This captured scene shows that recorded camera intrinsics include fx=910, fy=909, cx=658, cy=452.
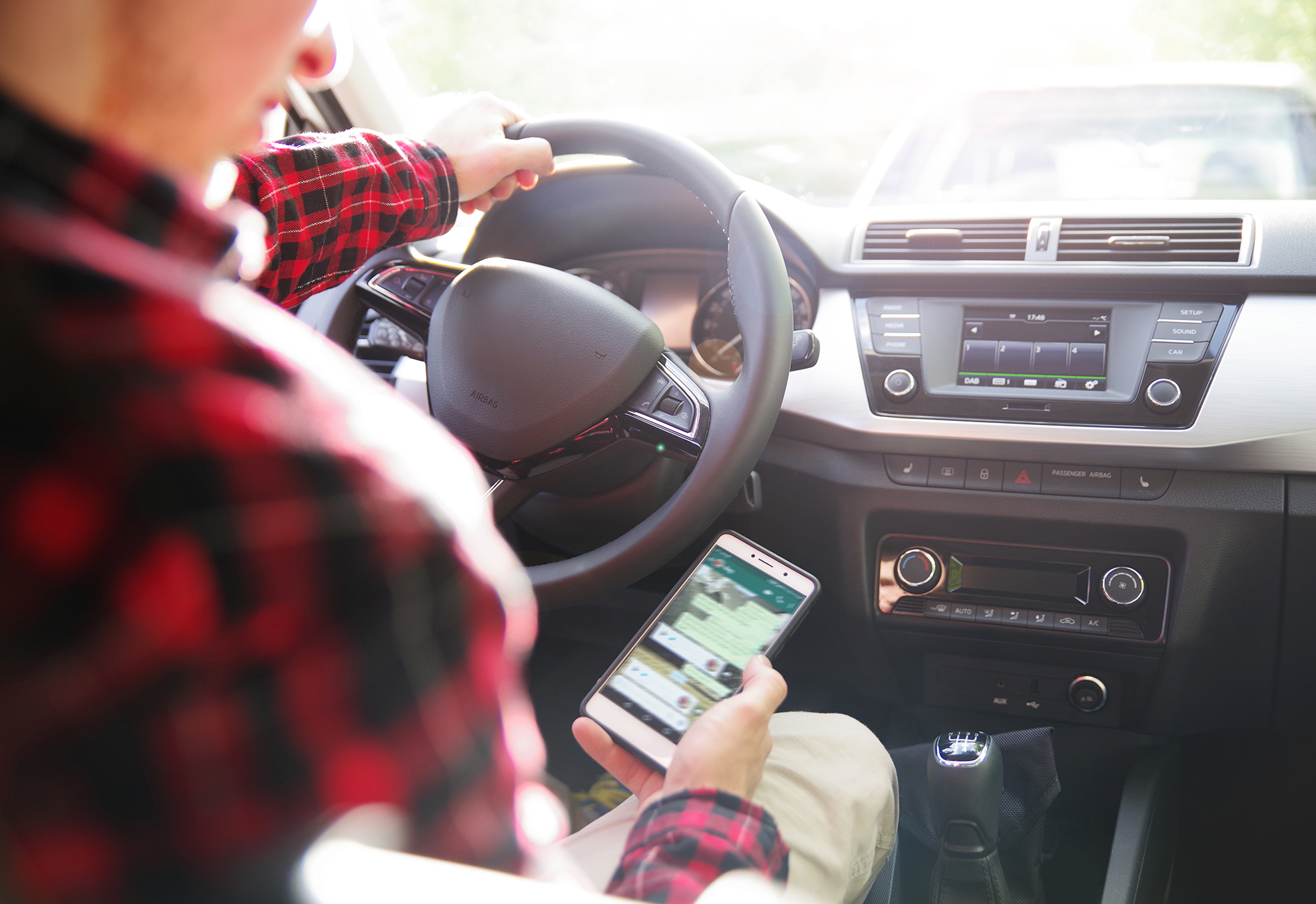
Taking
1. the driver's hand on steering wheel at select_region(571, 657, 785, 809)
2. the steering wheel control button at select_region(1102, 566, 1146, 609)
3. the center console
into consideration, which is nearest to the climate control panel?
the steering wheel control button at select_region(1102, 566, 1146, 609)

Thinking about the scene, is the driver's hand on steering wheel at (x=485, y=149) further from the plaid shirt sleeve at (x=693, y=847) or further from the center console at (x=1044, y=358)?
the plaid shirt sleeve at (x=693, y=847)

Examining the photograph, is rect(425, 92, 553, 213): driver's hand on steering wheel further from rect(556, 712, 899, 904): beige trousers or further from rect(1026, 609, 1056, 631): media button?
rect(1026, 609, 1056, 631): media button

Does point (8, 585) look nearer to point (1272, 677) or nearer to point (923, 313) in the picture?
point (923, 313)

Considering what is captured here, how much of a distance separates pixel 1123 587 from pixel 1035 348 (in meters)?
0.35

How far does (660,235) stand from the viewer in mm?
1459

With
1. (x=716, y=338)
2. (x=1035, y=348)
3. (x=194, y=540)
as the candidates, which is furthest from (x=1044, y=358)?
(x=194, y=540)

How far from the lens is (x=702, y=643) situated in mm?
1069

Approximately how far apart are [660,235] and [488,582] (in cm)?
113

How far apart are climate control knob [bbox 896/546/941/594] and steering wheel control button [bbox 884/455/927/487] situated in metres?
0.12

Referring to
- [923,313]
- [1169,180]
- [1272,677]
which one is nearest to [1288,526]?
[1272,677]

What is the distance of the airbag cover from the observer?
1002 mm

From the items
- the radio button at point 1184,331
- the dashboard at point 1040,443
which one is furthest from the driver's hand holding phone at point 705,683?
the radio button at point 1184,331

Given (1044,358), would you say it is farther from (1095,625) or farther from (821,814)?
(821,814)

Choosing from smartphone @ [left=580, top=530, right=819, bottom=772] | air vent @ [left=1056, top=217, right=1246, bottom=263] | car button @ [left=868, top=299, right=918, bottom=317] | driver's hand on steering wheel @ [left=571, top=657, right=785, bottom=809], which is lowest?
smartphone @ [left=580, top=530, right=819, bottom=772]
